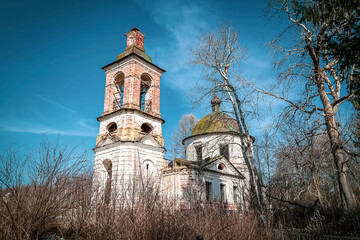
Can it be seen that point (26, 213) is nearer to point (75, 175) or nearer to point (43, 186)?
point (43, 186)

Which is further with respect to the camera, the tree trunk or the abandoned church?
the abandoned church

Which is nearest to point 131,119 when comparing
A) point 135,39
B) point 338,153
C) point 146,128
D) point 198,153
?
point 146,128

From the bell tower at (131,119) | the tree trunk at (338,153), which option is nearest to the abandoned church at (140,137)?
the bell tower at (131,119)

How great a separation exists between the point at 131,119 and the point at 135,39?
6645 mm

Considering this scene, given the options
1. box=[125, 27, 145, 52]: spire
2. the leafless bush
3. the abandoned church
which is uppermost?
box=[125, 27, 145, 52]: spire

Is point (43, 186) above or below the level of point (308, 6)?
below

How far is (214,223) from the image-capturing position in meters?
6.51

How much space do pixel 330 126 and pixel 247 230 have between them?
19.8 ft

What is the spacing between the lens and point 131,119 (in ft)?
55.3

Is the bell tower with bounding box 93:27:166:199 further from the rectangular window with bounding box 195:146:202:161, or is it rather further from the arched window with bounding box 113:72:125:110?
the rectangular window with bounding box 195:146:202:161

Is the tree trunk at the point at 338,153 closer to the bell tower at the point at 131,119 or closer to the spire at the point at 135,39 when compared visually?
the bell tower at the point at 131,119

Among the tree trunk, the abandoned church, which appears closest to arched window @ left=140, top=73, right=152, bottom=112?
the abandoned church

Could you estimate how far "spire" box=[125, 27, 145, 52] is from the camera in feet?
63.7

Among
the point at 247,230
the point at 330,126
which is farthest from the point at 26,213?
the point at 330,126
